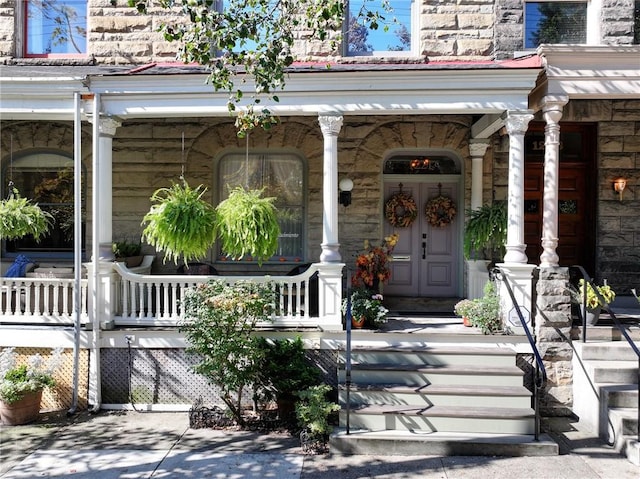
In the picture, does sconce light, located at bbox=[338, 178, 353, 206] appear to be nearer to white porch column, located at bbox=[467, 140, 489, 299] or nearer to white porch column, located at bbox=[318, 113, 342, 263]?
white porch column, located at bbox=[318, 113, 342, 263]

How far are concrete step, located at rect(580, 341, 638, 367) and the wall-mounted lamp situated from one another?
120 inches

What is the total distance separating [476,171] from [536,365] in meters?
4.13

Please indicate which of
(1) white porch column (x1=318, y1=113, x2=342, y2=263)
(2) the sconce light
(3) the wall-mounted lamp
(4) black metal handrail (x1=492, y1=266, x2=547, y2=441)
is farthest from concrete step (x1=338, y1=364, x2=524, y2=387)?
(3) the wall-mounted lamp

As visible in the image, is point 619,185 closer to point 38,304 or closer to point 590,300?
point 590,300

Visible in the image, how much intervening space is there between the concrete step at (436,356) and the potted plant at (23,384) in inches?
144

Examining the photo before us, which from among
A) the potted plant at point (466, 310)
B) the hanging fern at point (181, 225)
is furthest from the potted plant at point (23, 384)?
the potted plant at point (466, 310)

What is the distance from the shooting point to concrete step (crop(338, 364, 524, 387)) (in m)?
6.25

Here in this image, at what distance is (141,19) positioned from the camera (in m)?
9.30

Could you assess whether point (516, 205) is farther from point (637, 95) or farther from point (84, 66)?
point (84, 66)

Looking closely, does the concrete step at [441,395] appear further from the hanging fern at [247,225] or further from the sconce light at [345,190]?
the sconce light at [345,190]

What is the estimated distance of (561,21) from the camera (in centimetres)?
880

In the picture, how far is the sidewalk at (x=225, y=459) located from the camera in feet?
17.0

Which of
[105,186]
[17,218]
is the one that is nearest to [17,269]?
[17,218]

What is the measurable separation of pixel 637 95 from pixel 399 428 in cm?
517
